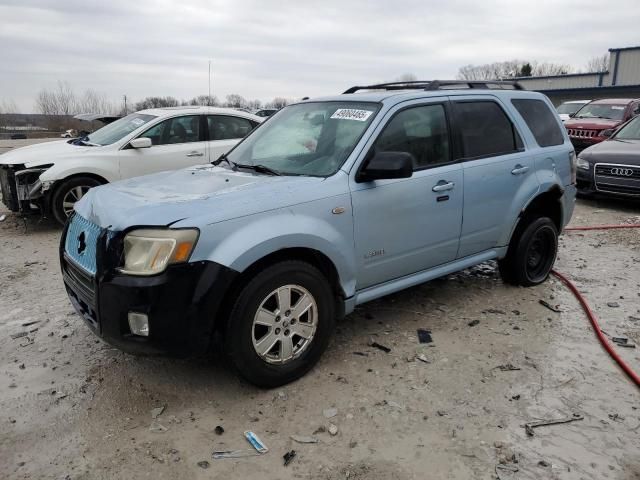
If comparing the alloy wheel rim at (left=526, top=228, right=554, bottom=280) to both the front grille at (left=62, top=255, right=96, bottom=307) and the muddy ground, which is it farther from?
the front grille at (left=62, top=255, right=96, bottom=307)

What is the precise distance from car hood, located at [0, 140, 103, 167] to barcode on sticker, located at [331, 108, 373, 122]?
15.9 feet

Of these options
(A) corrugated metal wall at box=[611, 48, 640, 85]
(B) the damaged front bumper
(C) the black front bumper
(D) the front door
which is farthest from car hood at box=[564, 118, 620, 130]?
(A) corrugated metal wall at box=[611, 48, 640, 85]

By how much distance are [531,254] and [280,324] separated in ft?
9.99

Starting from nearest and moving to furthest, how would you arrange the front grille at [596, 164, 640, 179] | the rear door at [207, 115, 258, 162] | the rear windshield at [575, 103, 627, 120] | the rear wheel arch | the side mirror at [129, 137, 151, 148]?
the rear wheel arch → the side mirror at [129, 137, 151, 148] → the rear door at [207, 115, 258, 162] → the front grille at [596, 164, 640, 179] → the rear windshield at [575, 103, 627, 120]

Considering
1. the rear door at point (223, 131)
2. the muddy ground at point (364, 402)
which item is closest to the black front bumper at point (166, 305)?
the muddy ground at point (364, 402)

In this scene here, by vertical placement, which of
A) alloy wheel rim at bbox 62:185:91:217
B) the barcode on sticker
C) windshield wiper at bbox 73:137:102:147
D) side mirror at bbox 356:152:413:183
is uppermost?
the barcode on sticker

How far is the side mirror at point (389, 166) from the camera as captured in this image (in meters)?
3.43

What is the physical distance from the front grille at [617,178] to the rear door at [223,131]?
19.1ft

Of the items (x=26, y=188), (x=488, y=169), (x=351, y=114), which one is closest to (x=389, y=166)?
(x=351, y=114)

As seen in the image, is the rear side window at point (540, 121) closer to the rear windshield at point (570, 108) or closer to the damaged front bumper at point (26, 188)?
the damaged front bumper at point (26, 188)

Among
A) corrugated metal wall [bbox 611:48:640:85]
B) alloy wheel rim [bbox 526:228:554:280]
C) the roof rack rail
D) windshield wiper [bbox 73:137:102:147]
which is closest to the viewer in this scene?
the roof rack rail

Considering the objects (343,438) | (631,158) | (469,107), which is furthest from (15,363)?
(631,158)

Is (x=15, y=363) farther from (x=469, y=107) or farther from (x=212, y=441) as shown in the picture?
(x=469, y=107)

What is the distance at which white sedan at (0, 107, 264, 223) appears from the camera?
23.9 feet
